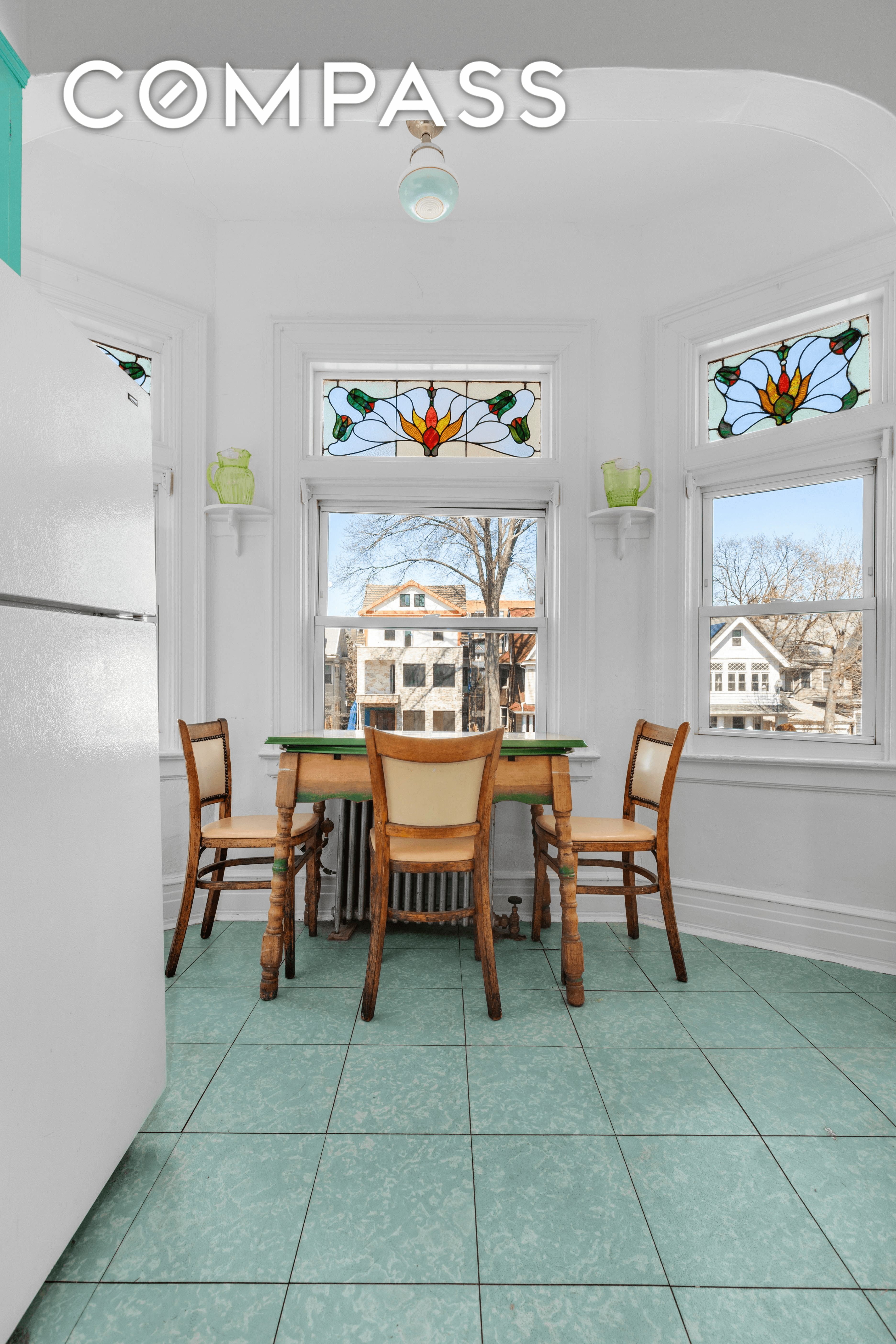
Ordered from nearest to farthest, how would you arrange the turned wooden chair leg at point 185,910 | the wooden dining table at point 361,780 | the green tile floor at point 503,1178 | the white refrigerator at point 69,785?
the white refrigerator at point 69,785 → the green tile floor at point 503,1178 → the wooden dining table at point 361,780 → the turned wooden chair leg at point 185,910

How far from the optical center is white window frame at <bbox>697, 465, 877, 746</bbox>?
2.77 meters

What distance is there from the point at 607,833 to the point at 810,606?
1.38 m

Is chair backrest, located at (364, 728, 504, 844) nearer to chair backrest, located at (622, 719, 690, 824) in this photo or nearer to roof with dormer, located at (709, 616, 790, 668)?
chair backrest, located at (622, 719, 690, 824)

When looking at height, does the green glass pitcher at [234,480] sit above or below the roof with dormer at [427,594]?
above

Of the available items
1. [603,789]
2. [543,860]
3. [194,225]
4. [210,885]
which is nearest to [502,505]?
[603,789]

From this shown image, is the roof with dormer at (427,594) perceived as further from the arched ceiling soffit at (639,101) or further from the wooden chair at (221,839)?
the arched ceiling soffit at (639,101)

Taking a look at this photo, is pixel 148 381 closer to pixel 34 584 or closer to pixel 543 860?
pixel 34 584

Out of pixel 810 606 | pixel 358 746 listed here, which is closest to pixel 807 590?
pixel 810 606

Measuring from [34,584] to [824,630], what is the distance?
2.95 meters

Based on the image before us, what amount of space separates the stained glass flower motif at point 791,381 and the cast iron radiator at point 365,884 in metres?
2.45

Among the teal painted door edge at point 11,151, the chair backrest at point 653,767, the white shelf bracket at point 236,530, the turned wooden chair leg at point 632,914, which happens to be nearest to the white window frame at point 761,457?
the chair backrest at point 653,767

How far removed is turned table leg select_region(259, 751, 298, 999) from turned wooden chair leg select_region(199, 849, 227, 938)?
430mm

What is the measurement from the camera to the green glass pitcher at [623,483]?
119 inches

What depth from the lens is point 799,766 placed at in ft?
9.30
